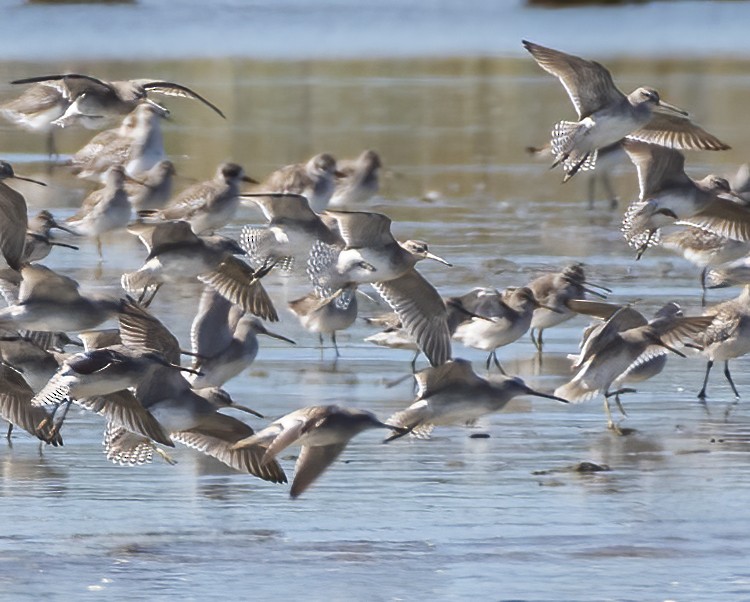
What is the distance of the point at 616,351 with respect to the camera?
27.2ft

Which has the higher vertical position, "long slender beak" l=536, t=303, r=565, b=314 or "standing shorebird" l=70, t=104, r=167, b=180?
"long slender beak" l=536, t=303, r=565, b=314

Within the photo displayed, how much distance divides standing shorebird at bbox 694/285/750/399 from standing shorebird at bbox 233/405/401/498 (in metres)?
2.59

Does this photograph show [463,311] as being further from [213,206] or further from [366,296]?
[213,206]

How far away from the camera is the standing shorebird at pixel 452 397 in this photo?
750 cm

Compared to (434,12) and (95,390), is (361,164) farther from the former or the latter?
(434,12)

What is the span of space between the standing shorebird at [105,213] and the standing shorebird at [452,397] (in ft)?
16.6

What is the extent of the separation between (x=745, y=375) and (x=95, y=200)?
15.9 feet

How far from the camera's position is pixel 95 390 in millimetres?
6906

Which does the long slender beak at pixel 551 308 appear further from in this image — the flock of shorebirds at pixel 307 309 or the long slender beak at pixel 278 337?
the long slender beak at pixel 278 337

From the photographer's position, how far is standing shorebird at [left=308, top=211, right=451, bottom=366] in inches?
344

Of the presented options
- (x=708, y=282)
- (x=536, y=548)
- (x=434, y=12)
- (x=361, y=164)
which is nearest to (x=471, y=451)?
(x=536, y=548)

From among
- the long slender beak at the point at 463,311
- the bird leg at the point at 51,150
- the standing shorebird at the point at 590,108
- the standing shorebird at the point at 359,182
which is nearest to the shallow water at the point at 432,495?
the long slender beak at the point at 463,311

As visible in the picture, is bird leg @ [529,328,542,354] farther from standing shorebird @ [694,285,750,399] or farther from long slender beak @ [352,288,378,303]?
standing shorebird @ [694,285,750,399]

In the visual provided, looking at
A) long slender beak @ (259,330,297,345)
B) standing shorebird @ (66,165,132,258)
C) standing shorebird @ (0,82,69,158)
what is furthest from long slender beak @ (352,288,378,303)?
standing shorebird @ (0,82,69,158)
